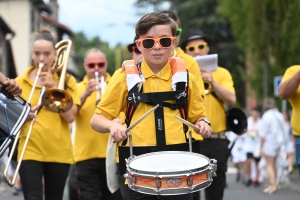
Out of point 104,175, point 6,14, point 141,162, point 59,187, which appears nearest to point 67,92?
point 59,187

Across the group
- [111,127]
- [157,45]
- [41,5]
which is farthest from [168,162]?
[41,5]

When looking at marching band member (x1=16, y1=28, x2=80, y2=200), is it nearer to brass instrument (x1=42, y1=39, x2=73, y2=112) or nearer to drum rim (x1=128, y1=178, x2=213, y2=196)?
brass instrument (x1=42, y1=39, x2=73, y2=112)

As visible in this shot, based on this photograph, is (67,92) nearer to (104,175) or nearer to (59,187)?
(59,187)

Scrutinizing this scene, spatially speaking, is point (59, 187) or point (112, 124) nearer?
point (112, 124)

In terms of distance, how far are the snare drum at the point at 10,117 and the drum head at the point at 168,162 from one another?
1.10 metres

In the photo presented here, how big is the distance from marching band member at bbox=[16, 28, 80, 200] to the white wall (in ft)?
114

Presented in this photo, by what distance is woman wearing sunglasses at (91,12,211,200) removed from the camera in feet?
16.3

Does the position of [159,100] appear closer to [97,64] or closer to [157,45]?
[157,45]

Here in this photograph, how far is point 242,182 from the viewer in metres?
18.6

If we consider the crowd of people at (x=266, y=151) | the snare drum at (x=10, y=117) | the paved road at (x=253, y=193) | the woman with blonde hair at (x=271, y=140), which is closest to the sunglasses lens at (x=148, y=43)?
the snare drum at (x=10, y=117)

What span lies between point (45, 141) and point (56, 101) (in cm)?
40

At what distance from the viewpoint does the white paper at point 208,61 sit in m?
7.57

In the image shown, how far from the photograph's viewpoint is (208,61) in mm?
7645

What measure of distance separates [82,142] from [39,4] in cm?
3742
